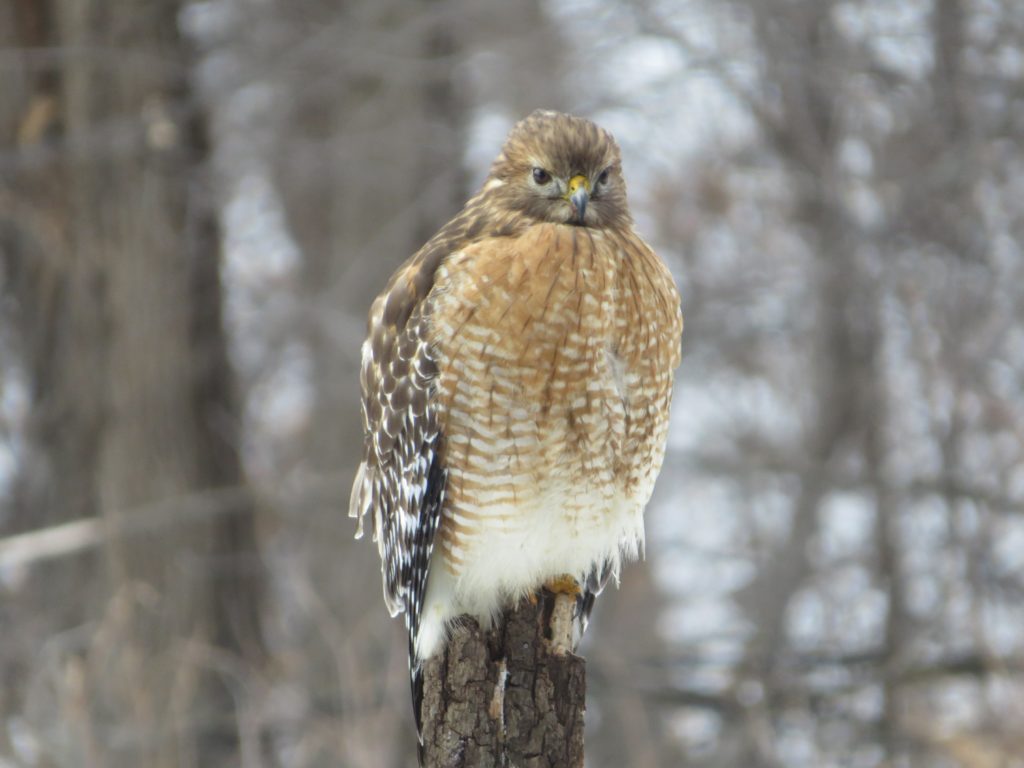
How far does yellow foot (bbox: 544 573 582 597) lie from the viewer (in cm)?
461

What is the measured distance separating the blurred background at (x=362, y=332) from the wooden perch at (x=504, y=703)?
3499 mm

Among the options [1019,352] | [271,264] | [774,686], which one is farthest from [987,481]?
[271,264]

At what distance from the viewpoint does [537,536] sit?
445cm

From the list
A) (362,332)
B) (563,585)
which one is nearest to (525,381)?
(563,585)

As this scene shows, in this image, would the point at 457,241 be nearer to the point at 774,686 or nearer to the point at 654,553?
the point at 774,686

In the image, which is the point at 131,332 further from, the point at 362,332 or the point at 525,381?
the point at 525,381

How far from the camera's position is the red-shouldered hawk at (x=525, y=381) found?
13.9 ft

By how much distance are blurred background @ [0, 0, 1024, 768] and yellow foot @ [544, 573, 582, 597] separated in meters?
2.98

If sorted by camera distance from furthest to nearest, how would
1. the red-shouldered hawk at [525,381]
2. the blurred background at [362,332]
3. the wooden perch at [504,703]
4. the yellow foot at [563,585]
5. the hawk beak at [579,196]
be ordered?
the blurred background at [362,332], the yellow foot at [563,585], the hawk beak at [579,196], the red-shouldered hawk at [525,381], the wooden perch at [504,703]

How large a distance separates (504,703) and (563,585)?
82 centimetres

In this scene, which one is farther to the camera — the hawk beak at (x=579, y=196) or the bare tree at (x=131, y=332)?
the bare tree at (x=131, y=332)

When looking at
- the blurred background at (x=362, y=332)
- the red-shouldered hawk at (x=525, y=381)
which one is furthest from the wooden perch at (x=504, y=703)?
the blurred background at (x=362, y=332)

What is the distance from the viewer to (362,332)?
9883mm

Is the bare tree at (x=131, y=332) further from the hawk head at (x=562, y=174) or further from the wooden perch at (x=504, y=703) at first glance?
the wooden perch at (x=504, y=703)
